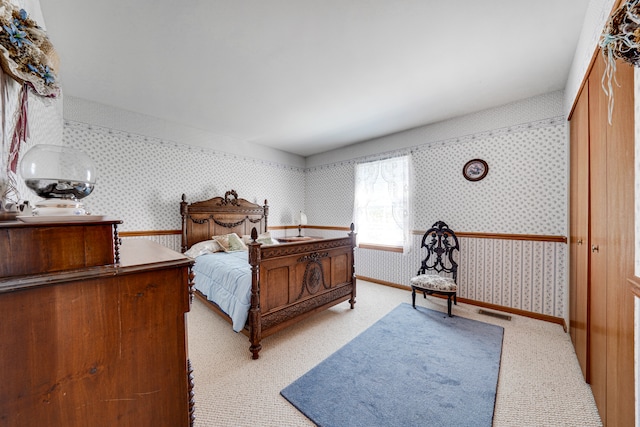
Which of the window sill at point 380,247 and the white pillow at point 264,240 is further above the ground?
the white pillow at point 264,240

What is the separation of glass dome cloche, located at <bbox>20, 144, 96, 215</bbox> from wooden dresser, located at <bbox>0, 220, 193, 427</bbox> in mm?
197

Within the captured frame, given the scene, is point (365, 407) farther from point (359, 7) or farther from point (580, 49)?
point (580, 49)

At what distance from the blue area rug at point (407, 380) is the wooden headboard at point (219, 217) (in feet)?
9.05

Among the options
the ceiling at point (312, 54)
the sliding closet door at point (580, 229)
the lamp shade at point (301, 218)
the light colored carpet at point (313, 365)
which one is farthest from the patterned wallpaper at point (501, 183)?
the lamp shade at point (301, 218)

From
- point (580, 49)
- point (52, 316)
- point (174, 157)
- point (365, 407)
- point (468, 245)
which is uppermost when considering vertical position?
point (580, 49)

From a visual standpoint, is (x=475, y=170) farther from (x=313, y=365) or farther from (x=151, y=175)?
(x=151, y=175)

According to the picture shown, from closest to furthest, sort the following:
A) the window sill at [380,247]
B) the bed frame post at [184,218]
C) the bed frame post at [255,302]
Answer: the bed frame post at [255,302] < the bed frame post at [184,218] < the window sill at [380,247]

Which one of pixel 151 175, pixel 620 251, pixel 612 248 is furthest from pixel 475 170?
pixel 151 175

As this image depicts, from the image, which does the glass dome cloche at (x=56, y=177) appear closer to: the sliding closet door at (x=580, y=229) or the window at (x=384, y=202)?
the sliding closet door at (x=580, y=229)

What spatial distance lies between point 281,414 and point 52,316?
1440 mm

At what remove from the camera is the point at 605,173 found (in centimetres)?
145

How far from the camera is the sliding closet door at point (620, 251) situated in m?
1.11

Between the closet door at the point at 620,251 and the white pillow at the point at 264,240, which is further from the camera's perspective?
the white pillow at the point at 264,240

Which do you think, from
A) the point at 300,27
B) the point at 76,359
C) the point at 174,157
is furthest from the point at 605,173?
the point at 174,157
